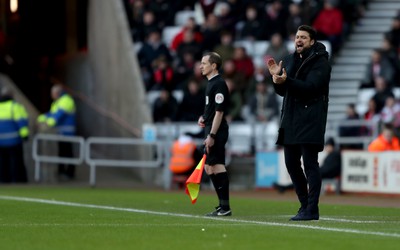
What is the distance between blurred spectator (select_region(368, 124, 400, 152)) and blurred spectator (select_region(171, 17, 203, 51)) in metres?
7.47

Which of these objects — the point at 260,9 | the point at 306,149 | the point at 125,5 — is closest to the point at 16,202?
the point at 306,149

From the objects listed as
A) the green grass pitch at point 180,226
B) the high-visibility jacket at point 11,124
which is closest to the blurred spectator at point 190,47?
the high-visibility jacket at point 11,124

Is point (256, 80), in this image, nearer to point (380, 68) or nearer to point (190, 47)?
point (190, 47)

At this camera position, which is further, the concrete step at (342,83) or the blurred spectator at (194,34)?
the blurred spectator at (194,34)

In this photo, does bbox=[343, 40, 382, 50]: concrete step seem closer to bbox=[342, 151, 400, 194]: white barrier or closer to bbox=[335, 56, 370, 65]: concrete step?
bbox=[335, 56, 370, 65]: concrete step

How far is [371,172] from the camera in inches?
902

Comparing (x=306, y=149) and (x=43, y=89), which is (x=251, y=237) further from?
(x=43, y=89)

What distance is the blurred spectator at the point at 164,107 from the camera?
27.9 metres

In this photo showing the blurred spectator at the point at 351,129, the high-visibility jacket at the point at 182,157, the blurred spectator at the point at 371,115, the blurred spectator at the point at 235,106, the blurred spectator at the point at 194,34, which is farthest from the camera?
the blurred spectator at the point at 194,34

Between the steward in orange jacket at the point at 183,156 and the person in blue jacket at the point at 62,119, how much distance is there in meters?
3.12

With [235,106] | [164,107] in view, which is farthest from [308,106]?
[164,107]

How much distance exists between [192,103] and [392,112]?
16.9 ft

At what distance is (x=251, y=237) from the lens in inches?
449

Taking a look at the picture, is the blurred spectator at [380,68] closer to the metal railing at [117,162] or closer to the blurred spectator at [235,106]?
the blurred spectator at [235,106]
